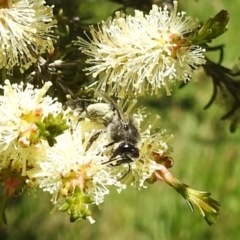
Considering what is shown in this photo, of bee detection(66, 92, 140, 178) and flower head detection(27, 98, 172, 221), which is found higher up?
bee detection(66, 92, 140, 178)

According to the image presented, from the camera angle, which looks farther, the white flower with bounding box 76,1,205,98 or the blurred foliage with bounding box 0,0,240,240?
the blurred foliage with bounding box 0,0,240,240

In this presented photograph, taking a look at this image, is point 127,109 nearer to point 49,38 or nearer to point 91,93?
point 91,93

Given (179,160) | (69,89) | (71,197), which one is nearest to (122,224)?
(179,160)

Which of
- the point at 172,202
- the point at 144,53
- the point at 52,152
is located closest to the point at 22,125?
the point at 52,152

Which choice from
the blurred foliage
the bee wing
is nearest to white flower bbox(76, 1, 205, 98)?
the bee wing

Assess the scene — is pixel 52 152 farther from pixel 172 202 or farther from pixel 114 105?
pixel 172 202

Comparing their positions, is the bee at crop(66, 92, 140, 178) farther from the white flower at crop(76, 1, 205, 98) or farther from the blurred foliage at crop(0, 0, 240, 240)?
the blurred foliage at crop(0, 0, 240, 240)
